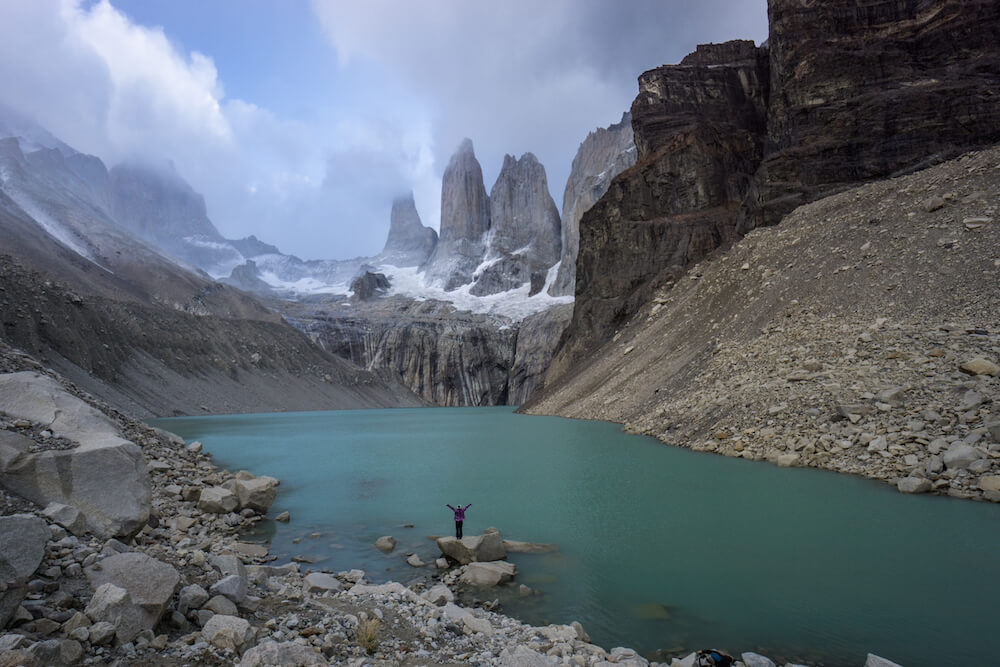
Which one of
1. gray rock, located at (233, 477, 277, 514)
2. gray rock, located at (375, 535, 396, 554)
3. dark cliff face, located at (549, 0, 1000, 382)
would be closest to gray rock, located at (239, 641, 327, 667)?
gray rock, located at (375, 535, 396, 554)

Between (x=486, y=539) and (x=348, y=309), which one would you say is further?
(x=348, y=309)

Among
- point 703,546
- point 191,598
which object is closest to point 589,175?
point 703,546

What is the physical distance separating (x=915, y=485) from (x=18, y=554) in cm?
1371

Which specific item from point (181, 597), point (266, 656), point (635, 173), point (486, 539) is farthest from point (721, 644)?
point (635, 173)

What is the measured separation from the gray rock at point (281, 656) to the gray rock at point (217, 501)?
779cm

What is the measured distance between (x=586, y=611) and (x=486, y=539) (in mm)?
2299

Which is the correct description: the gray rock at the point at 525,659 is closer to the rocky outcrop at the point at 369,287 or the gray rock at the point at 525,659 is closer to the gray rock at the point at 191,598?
the gray rock at the point at 191,598

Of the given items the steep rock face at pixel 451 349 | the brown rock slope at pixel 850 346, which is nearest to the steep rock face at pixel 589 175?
the steep rock face at pixel 451 349

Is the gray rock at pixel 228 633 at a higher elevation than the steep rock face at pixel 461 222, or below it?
below

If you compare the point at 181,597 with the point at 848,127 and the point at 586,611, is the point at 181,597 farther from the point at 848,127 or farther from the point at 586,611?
the point at 848,127

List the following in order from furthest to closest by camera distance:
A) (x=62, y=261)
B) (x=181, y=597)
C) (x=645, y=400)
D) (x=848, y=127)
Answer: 1. (x=62, y=261)
2. (x=848, y=127)
3. (x=645, y=400)
4. (x=181, y=597)

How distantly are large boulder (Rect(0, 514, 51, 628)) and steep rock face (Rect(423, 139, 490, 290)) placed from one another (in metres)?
141

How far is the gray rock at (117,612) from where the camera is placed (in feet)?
13.4

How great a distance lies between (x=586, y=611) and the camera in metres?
6.74
